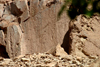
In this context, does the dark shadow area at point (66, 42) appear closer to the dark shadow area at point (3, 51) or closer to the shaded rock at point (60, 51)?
the shaded rock at point (60, 51)

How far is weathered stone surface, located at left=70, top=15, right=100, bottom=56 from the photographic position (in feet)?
16.3

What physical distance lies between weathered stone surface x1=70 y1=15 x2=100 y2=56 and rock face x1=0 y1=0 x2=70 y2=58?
22.9 inches

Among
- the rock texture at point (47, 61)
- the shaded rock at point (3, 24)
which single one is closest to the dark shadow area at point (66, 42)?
the rock texture at point (47, 61)

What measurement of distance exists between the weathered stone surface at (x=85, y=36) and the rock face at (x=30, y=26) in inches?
22.9

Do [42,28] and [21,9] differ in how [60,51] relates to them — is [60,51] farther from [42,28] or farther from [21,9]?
[21,9]

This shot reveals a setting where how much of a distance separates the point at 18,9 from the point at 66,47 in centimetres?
185

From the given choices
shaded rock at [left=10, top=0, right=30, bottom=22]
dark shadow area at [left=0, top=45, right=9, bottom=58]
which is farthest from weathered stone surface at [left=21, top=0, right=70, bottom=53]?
dark shadow area at [left=0, top=45, right=9, bottom=58]

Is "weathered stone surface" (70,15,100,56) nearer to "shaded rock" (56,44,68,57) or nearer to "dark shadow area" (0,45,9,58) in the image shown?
"shaded rock" (56,44,68,57)

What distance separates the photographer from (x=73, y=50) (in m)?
5.02

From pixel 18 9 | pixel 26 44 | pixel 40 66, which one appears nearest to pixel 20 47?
pixel 26 44

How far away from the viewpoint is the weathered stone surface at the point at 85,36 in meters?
4.95

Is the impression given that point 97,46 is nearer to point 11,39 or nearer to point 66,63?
point 66,63

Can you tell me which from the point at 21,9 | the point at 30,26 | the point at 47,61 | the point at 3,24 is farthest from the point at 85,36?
the point at 3,24

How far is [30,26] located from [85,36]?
5.76 feet
